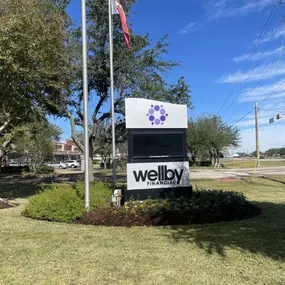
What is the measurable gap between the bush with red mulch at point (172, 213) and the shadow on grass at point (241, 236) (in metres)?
0.44

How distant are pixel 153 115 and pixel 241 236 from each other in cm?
475

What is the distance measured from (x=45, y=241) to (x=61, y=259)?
1.28 m

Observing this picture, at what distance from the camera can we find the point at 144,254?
19.3 ft

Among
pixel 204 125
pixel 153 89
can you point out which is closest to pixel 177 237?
pixel 153 89

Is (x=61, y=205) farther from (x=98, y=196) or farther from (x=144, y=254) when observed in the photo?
(x=144, y=254)

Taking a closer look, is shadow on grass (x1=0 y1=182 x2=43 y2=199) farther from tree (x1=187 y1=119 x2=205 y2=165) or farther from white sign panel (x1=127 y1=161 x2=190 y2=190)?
tree (x1=187 y1=119 x2=205 y2=165)

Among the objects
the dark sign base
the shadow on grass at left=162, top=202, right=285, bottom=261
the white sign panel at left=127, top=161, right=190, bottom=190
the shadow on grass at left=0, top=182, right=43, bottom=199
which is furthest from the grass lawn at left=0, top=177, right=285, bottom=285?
the shadow on grass at left=0, top=182, right=43, bottom=199

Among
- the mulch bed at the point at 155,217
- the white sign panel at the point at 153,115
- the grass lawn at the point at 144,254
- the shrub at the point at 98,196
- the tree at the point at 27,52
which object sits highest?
the tree at the point at 27,52

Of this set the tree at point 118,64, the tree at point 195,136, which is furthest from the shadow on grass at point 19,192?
the tree at point 195,136

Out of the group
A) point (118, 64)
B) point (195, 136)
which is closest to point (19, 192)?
point (118, 64)

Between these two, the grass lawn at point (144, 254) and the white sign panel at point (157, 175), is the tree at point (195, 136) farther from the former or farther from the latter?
the grass lawn at point (144, 254)

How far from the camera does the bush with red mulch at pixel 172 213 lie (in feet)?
27.4

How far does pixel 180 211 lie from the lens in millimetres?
8539

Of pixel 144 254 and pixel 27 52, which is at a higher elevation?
pixel 27 52
